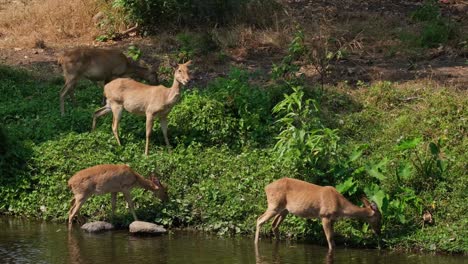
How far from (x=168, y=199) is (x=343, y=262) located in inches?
112

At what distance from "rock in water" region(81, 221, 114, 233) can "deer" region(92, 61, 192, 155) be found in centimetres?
179

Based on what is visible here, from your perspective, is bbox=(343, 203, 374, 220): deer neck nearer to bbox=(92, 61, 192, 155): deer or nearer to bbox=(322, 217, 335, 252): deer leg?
bbox=(322, 217, 335, 252): deer leg

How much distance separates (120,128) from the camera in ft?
51.1

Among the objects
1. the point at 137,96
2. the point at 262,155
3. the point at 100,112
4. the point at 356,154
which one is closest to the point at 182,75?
the point at 137,96

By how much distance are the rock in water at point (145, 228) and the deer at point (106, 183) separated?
10.5 inches

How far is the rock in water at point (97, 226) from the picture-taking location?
1312 cm

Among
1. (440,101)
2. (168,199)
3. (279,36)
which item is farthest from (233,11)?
(168,199)

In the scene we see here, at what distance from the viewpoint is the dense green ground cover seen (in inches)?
503

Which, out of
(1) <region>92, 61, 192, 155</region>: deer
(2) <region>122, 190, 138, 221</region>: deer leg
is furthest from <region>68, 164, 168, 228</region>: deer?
(1) <region>92, 61, 192, 155</region>: deer

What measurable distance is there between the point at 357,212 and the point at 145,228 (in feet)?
8.94

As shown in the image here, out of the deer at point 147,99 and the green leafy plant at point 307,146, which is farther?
the deer at point 147,99

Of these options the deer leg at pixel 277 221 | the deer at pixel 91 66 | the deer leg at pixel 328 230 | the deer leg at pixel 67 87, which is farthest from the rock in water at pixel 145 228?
the deer leg at pixel 67 87

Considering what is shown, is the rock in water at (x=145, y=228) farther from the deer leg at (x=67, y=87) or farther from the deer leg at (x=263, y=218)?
the deer leg at (x=67, y=87)

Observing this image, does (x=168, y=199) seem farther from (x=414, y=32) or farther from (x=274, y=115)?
(x=414, y=32)
